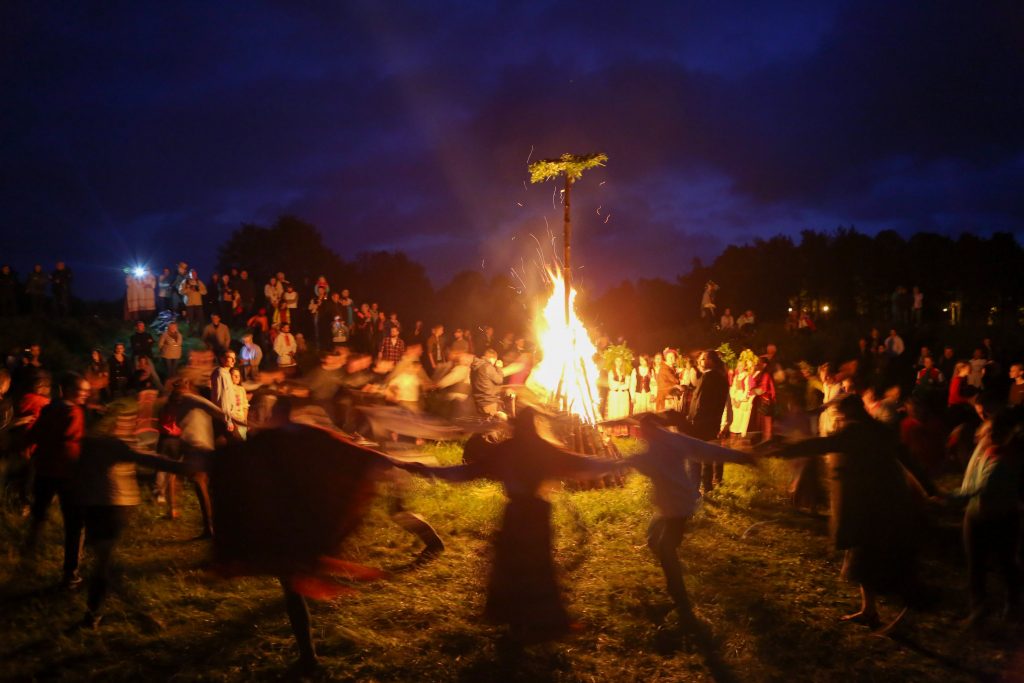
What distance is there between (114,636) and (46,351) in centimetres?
1410

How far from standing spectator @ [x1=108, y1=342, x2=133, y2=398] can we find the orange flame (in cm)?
942

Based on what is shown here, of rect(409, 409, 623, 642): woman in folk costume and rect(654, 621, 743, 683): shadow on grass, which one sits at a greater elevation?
rect(409, 409, 623, 642): woman in folk costume

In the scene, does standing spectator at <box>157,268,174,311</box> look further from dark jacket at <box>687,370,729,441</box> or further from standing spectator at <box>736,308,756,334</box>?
standing spectator at <box>736,308,756,334</box>

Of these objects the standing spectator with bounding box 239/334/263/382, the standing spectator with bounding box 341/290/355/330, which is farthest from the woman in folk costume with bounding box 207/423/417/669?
the standing spectator with bounding box 341/290/355/330

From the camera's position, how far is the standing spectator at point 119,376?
48.2 feet

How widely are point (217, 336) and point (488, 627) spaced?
1262cm

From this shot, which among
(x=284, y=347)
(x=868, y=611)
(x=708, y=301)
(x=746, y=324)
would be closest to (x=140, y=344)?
(x=284, y=347)

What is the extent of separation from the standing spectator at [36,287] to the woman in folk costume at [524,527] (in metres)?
19.5

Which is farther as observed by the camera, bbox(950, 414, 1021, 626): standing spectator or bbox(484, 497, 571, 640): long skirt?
bbox(950, 414, 1021, 626): standing spectator

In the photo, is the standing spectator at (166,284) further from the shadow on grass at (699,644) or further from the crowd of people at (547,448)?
the shadow on grass at (699,644)

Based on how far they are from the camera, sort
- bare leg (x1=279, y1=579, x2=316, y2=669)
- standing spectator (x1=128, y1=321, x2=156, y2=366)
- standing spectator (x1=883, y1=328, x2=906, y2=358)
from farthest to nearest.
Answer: standing spectator (x1=883, y1=328, x2=906, y2=358), standing spectator (x1=128, y1=321, x2=156, y2=366), bare leg (x1=279, y1=579, x2=316, y2=669)

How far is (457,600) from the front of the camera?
20.7ft

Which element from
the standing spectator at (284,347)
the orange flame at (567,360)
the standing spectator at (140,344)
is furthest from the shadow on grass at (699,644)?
the standing spectator at (140,344)

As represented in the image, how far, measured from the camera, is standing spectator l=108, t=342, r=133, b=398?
14680 mm
